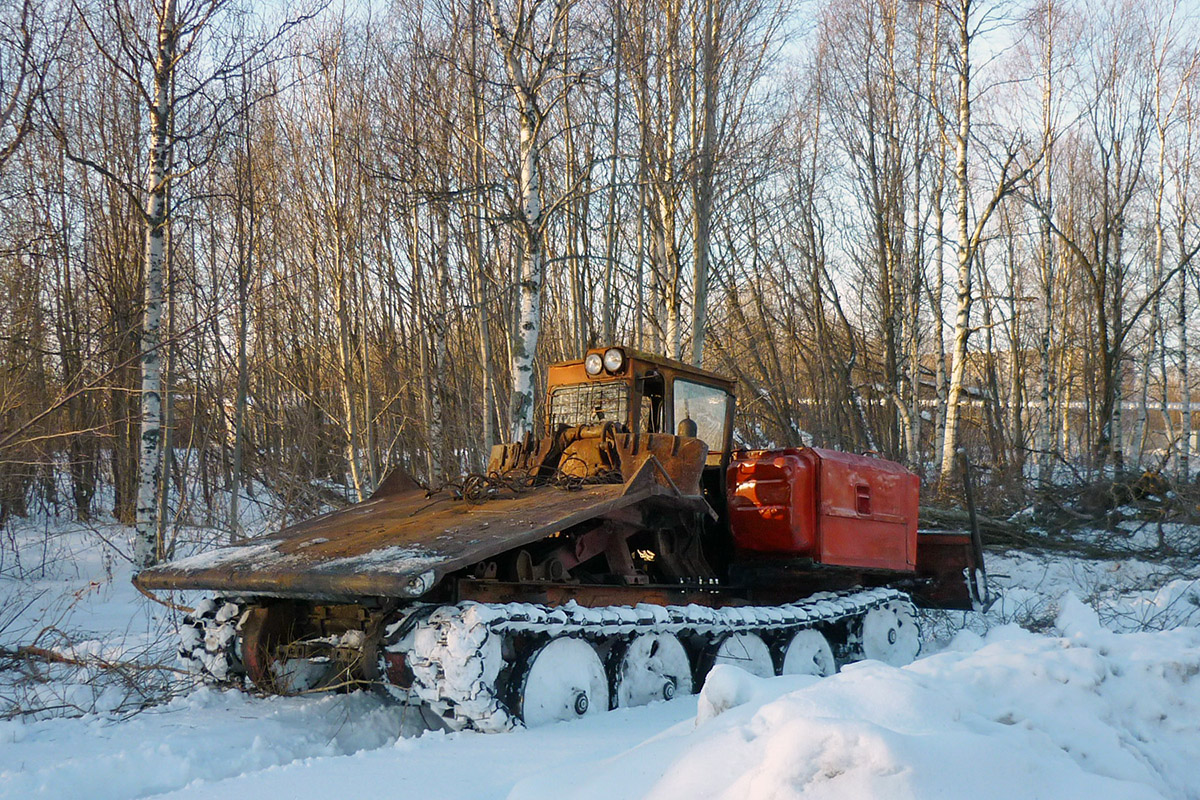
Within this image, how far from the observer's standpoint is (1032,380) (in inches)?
1606

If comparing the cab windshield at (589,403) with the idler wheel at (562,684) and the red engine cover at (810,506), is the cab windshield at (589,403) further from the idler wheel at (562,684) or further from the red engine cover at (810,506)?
the idler wheel at (562,684)

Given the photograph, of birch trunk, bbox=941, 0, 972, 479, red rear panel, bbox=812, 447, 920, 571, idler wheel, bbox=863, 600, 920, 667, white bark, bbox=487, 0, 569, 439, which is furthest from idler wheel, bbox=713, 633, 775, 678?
birch trunk, bbox=941, 0, 972, 479

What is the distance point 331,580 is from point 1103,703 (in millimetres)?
3691

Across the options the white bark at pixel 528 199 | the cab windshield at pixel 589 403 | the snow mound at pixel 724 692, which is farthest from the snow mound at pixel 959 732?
the white bark at pixel 528 199

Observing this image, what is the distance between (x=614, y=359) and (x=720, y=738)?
366cm

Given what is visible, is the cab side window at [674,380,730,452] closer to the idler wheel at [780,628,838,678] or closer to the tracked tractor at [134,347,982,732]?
the tracked tractor at [134,347,982,732]

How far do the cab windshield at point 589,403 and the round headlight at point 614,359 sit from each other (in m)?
0.13

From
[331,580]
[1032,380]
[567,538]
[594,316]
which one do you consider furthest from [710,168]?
[1032,380]

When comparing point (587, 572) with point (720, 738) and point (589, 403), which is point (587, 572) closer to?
point (589, 403)

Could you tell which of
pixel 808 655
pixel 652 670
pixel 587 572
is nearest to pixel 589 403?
pixel 587 572

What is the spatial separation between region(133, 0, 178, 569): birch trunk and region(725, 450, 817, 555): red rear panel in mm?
5754

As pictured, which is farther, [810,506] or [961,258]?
[961,258]

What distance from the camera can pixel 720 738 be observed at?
3.71 meters

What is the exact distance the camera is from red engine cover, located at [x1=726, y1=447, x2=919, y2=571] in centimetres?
712
